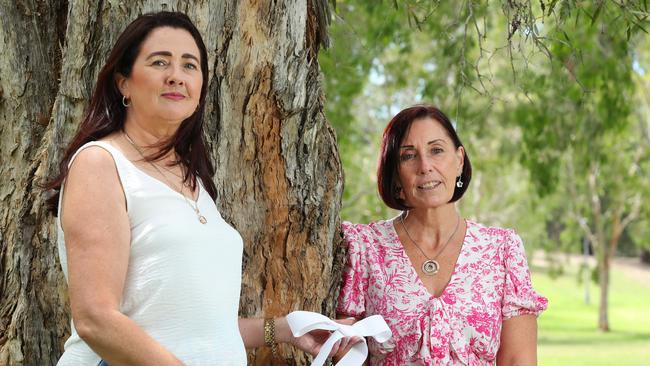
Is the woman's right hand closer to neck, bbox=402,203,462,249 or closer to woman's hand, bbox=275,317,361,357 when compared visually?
woman's hand, bbox=275,317,361,357

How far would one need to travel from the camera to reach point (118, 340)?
237cm

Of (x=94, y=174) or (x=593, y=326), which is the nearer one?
(x=94, y=174)

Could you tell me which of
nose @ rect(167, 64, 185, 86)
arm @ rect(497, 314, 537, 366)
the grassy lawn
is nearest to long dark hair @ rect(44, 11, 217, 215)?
nose @ rect(167, 64, 185, 86)

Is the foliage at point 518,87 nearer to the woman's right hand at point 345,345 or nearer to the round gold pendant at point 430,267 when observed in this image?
the round gold pendant at point 430,267

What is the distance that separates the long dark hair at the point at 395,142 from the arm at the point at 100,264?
65.5 inches

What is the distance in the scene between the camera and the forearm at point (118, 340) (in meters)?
2.36

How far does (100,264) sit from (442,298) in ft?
5.49

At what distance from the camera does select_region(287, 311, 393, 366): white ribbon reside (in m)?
3.22

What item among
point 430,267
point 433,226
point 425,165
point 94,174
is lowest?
point 430,267

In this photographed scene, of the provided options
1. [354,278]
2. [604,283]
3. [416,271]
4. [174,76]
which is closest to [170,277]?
[174,76]

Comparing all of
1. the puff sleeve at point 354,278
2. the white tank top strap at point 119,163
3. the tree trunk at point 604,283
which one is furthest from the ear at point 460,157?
the tree trunk at point 604,283

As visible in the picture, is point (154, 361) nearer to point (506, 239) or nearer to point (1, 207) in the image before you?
point (1, 207)

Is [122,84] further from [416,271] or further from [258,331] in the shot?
[416,271]

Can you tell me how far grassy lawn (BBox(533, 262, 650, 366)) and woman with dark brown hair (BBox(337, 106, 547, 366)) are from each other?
642 inches
